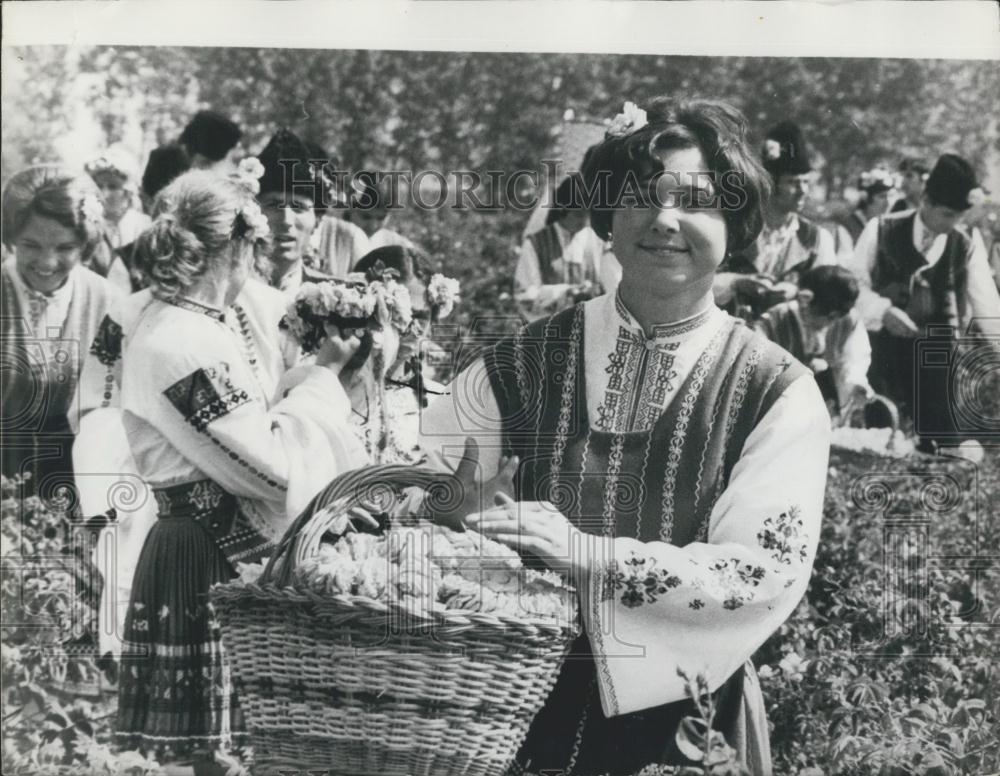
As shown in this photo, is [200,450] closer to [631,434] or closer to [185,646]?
[185,646]

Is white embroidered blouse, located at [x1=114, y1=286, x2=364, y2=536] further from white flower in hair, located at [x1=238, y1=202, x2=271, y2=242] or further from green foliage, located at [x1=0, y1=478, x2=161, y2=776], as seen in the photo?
green foliage, located at [x1=0, y1=478, x2=161, y2=776]

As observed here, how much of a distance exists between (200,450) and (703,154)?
1.89m

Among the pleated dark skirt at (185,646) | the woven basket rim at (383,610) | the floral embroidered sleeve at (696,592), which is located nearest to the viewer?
the woven basket rim at (383,610)

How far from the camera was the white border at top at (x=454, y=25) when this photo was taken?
5051mm

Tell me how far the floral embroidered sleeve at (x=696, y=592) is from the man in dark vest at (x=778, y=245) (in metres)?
0.46

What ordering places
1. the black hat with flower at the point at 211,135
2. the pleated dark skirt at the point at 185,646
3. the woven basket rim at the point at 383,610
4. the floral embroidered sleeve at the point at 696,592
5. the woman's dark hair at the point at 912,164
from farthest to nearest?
the woman's dark hair at the point at 912,164 → the black hat with flower at the point at 211,135 → the pleated dark skirt at the point at 185,646 → the floral embroidered sleeve at the point at 696,592 → the woven basket rim at the point at 383,610

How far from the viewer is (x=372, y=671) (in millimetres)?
4617

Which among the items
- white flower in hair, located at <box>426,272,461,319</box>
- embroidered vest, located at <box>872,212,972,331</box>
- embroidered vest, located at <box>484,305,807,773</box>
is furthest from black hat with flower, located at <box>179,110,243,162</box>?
embroidered vest, located at <box>872,212,972,331</box>

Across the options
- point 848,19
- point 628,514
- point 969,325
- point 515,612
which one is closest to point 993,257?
point 969,325

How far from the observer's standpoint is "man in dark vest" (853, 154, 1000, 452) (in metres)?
5.12

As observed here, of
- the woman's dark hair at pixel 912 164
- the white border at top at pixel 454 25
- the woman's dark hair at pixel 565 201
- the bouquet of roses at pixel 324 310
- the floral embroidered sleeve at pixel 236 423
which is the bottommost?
the floral embroidered sleeve at pixel 236 423

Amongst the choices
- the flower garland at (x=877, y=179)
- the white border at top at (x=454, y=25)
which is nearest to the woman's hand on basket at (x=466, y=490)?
the white border at top at (x=454, y=25)

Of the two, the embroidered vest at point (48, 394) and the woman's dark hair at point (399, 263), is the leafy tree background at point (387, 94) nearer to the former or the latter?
the woman's dark hair at point (399, 263)

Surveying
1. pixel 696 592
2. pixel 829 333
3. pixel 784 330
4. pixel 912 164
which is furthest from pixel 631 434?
pixel 912 164
